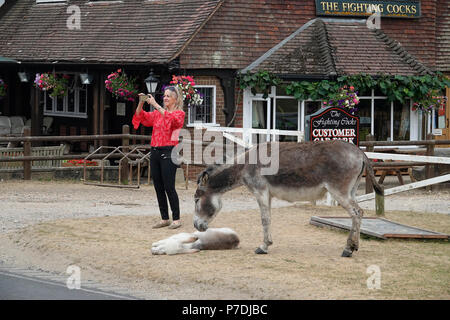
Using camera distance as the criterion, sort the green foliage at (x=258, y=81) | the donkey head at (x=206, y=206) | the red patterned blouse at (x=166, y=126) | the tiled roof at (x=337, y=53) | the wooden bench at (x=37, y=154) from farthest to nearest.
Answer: the tiled roof at (x=337, y=53), the green foliage at (x=258, y=81), the wooden bench at (x=37, y=154), the red patterned blouse at (x=166, y=126), the donkey head at (x=206, y=206)

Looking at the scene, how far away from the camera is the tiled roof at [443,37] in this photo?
26.3 meters

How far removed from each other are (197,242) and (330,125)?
4.99m

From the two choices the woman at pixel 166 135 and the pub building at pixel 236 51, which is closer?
the woman at pixel 166 135

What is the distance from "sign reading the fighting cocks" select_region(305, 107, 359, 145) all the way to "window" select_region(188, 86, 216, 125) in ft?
26.9

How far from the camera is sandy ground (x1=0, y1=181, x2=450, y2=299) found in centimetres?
973

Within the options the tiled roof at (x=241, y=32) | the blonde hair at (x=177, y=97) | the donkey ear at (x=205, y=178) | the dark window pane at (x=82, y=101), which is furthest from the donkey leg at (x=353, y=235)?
the dark window pane at (x=82, y=101)

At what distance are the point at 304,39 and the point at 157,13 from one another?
4.10 m

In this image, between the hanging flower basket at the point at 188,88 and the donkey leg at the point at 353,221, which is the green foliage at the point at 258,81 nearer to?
the hanging flower basket at the point at 188,88

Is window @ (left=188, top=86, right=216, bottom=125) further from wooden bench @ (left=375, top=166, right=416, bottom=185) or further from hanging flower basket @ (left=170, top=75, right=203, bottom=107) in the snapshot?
wooden bench @ (left=375, top=166, right=416, bottom=185)

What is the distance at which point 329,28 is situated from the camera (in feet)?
82.2

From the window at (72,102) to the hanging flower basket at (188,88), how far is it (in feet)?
17.9

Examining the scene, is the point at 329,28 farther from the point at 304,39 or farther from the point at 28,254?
the point at 28,254

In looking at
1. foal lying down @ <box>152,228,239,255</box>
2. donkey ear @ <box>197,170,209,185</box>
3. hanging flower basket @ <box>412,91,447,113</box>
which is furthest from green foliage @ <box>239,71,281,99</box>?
foal lying down @ <box>152,228,239,255</box>

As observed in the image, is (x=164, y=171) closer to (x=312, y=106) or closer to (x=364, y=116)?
(x=312, y=106)
